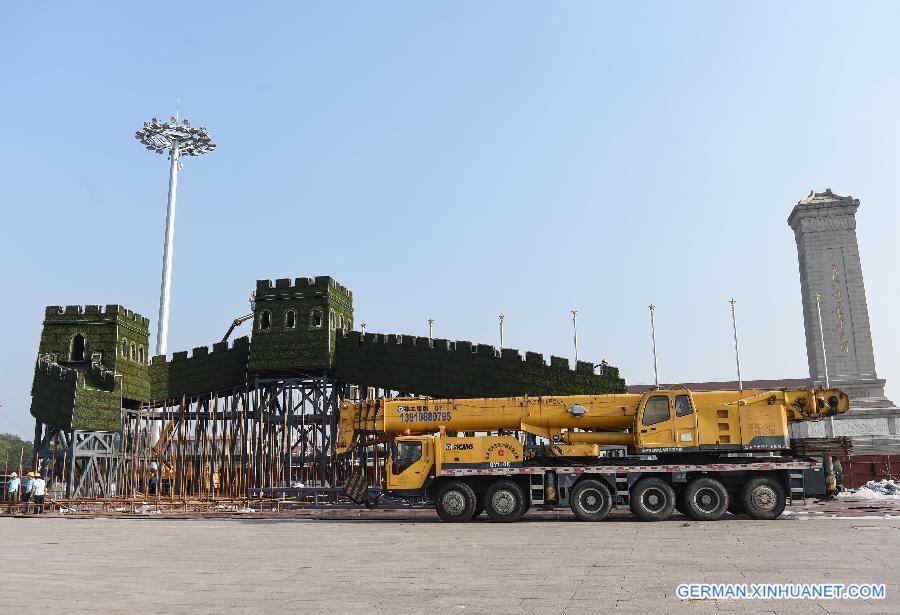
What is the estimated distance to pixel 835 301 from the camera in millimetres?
73188

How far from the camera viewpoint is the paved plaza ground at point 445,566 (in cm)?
866

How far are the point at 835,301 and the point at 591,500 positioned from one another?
6255cm

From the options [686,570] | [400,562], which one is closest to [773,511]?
[686,570]

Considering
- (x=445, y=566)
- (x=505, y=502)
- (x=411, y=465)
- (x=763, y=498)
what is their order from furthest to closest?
(x=411, y=465)
(x=505, y=502)
(x=763, y=498)
(x=445, y=566)

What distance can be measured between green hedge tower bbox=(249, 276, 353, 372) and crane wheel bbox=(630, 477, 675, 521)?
20.7 meters

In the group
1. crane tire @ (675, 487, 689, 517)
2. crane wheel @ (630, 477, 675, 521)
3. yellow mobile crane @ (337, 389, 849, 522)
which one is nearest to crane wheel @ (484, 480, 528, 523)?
yellow mobile crane @ (337, 389, 849, 522)

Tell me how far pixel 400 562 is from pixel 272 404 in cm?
2825

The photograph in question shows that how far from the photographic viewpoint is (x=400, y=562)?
41.3 feet

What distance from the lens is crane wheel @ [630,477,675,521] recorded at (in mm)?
20828

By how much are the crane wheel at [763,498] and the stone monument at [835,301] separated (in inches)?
2125

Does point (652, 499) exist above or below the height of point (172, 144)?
below

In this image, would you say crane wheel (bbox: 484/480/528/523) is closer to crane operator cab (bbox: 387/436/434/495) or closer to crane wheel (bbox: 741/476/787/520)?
crane operator cab (bbox: 387/436/434/495)

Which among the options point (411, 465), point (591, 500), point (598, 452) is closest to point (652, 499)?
point (591, 500)

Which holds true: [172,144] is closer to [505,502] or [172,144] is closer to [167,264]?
[167,264]
